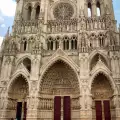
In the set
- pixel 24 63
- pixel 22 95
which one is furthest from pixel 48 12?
pixel 22 95

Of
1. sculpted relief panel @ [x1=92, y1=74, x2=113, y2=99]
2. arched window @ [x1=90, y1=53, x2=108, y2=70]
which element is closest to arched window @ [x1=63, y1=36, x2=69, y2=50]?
arched window @ [x1=90, y1=53, x2=108, y2=70]

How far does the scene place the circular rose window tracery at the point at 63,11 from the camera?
2228cm

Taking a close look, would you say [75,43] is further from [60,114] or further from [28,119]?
[28,119]

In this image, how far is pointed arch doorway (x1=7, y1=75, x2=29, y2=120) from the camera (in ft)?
57.1

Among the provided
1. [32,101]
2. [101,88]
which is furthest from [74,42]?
[32,101]

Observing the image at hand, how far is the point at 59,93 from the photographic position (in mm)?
18172

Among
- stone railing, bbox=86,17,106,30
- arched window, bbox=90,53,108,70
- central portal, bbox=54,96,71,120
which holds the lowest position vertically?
central portal, bbox=54,96,71,120

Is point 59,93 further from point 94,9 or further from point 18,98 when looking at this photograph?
point 94,9

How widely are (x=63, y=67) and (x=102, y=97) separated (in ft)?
17.6

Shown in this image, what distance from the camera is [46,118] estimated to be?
1702 cm

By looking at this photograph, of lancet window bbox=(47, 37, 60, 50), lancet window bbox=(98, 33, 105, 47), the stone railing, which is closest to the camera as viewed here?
lancet window bbox=(98, 33, 105, 47)

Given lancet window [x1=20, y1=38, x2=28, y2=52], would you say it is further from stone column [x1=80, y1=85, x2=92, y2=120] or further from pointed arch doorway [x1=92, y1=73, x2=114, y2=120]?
pointed arch doorway [x1=92, y1=73, x2=114, y2=120]

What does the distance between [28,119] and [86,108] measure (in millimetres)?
5643

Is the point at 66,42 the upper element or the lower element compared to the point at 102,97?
upper
